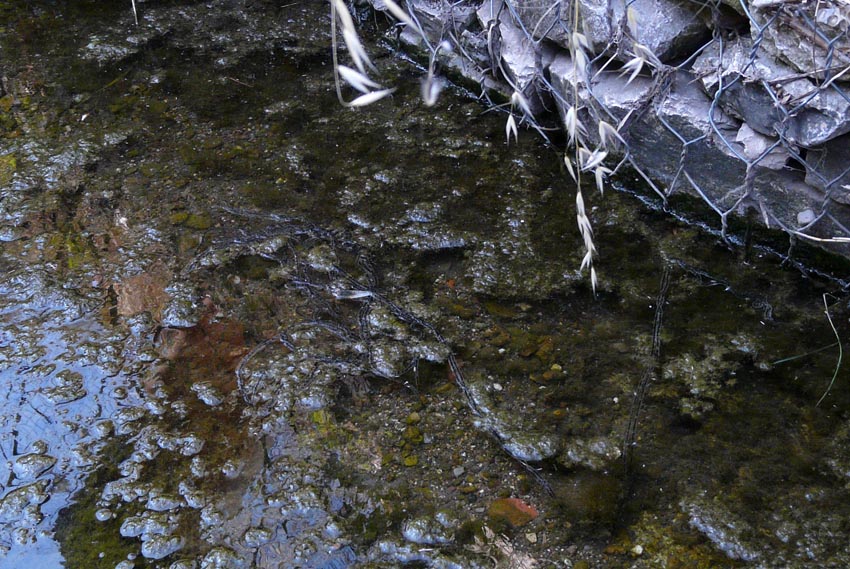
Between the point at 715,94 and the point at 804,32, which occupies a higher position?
the point at 804,32

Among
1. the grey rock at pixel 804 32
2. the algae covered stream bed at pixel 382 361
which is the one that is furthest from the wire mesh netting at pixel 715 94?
the algae covered stream bed at pixel 382 361

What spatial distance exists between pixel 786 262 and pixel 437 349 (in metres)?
0.96

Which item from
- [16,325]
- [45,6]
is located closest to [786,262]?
[16,325]

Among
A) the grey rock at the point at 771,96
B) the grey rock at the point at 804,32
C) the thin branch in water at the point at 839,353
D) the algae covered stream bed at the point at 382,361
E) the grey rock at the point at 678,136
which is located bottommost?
the algae covered stream bed at the point at 382,361

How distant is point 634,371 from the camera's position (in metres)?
1.75

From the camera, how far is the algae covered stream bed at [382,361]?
4.79 ft

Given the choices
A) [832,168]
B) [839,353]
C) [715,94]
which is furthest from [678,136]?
[839,353]

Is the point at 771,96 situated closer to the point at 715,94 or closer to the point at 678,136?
the point at 715,94

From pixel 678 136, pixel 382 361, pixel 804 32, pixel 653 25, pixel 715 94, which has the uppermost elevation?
pixel 804 32

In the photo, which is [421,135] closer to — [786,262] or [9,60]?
[786,262]

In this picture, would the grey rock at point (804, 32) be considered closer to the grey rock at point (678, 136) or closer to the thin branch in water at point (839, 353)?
the grey rock at point (678, 136)

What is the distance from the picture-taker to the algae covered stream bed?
1460mm

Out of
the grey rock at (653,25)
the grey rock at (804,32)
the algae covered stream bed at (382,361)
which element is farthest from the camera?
the grey rock at (653,25)

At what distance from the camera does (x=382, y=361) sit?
1797 millimetres
